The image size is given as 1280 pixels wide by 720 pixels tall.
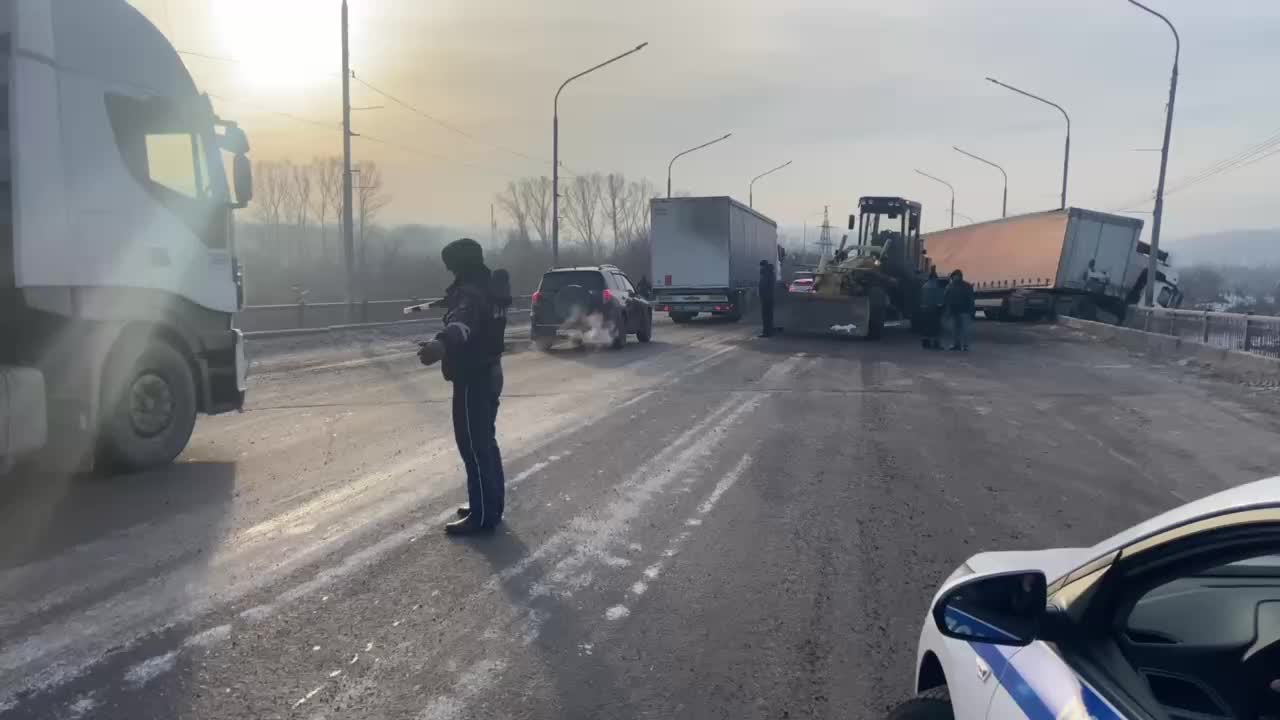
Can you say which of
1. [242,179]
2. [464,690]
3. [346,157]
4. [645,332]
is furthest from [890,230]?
[464,690]

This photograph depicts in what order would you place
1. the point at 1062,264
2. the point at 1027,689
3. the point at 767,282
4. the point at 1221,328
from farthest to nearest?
the point at 1062,264 < the point at 767,282 < the point at 1221,328 < the point at 1027,689

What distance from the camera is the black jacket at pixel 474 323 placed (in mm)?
6016

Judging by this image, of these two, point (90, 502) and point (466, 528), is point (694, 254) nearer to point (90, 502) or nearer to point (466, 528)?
point (90, 502)

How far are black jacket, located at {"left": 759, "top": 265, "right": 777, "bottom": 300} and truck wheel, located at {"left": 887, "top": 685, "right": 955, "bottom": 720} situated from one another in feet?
68.5

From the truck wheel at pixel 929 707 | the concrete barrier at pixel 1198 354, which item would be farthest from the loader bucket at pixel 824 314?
the truck wheel at pixel 929 707

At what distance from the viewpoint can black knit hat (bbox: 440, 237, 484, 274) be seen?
240 inches

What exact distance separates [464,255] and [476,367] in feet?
2.36

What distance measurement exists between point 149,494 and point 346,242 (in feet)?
64.4

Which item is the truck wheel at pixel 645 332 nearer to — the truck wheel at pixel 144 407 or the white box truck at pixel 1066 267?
the truck wheel at pixel 144 407

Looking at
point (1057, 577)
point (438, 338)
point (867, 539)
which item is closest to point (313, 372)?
point (438, 338)

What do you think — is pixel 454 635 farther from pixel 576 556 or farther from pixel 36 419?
pixel 36 419

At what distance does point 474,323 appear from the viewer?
603 centimetres

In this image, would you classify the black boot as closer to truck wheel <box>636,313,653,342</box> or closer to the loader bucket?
truck wheel <box>636,313,653,342</box>

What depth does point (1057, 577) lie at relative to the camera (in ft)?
8.24
